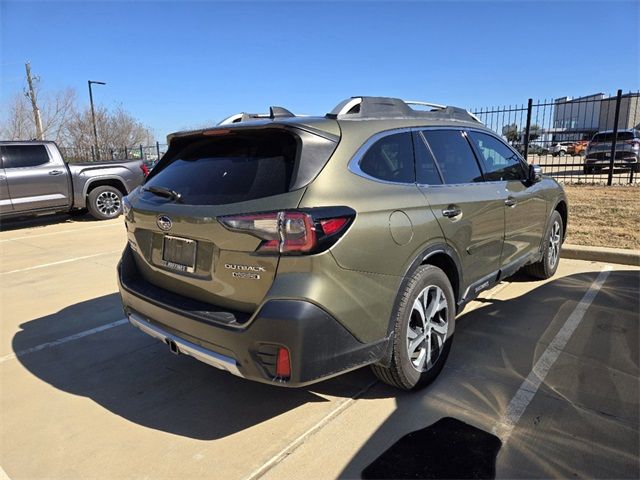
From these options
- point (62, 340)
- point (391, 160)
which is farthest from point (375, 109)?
point (62, 340)

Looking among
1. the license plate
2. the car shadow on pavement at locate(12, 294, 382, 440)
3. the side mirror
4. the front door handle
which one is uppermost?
the side mirror

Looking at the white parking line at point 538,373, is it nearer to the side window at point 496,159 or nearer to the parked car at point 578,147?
the side window at point 496,159

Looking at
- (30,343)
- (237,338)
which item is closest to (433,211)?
(237,338)

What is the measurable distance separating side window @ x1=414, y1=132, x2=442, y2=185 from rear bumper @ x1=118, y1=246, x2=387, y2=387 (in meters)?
1.17

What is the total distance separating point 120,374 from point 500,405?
2.68 meters

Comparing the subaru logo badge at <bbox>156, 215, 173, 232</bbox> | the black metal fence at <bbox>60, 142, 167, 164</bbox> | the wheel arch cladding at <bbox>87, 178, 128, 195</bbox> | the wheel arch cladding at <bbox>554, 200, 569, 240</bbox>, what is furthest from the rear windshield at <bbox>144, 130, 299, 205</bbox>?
the black metal fence at <bbox>60, 142, 167, 164</bbox>

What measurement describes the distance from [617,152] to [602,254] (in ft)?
42.6

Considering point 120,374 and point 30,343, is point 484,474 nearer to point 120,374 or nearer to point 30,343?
point 120,374

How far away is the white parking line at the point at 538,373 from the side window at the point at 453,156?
147 centimetres

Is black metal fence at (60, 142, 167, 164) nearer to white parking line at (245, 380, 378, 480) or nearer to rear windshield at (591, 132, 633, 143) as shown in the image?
rear windshield at (591, 132, 633, 143)

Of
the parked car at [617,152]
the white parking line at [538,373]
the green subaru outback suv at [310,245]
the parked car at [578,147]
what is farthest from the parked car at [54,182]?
the parked car at [578,147]

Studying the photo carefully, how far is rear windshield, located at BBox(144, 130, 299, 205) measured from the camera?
2.52 m

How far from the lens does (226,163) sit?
280 cm

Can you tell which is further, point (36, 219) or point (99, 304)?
point (36, 219)
